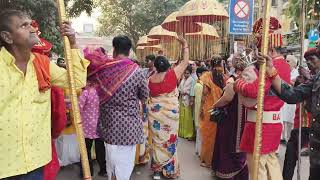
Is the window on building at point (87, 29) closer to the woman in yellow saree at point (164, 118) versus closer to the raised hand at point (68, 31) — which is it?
the woman in yellow saree at point (164, 118)

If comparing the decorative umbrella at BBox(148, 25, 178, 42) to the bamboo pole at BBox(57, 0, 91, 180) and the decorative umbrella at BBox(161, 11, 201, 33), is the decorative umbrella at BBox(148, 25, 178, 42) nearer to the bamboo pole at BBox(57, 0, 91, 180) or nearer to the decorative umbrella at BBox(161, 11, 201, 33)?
the decorative umbrella at BBox(161, 11, 201, 33)

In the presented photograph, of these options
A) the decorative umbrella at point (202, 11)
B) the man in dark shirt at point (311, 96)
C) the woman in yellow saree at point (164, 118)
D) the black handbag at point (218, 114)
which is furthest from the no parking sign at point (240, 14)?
the man in dark shirt at point (311, 96)

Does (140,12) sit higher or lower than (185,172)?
higher

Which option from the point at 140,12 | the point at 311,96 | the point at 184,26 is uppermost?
the point at 140,12

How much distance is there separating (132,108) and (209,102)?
2626mm

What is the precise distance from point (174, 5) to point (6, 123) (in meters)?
24.6

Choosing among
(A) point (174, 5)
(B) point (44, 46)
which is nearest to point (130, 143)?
(B) point (44, 46)

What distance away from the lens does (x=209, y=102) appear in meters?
6.55

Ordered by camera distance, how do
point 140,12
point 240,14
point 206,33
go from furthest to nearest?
point 140,12
point 240,14
point 206,33

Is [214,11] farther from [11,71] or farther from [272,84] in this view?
[11,71]

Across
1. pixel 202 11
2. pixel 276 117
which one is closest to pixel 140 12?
pixel 202 11

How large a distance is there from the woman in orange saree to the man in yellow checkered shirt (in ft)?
12.6

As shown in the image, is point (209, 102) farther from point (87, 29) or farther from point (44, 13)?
point (87, 29)

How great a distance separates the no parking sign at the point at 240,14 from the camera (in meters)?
9.30
